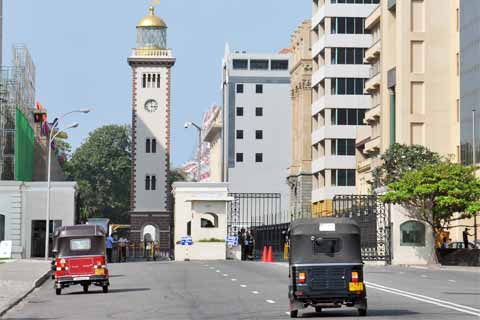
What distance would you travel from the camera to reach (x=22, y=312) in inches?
1107

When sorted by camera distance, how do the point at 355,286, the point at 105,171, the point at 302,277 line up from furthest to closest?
the point at 105,171
the point at 302,277
the point at 355,286

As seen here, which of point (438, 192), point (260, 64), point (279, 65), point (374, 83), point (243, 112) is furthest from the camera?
point (260, 64)

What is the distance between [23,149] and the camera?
8300 cm

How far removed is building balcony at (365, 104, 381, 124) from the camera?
92.2 meters

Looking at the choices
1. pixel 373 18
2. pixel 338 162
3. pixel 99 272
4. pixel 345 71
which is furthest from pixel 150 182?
pixel 99 272

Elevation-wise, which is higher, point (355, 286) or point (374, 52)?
point (374, 52)

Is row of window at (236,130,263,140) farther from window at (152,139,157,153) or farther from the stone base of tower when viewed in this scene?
the stone base of tower

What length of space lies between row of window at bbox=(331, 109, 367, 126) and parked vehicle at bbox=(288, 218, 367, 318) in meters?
81.4

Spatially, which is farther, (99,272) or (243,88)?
(243,88)

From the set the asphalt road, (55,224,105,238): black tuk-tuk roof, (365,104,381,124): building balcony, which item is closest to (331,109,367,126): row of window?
(365,104,381,124): building balcony

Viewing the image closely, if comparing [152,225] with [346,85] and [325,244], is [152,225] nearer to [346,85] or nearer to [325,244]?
[346,85]

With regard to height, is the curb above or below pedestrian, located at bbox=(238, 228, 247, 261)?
below

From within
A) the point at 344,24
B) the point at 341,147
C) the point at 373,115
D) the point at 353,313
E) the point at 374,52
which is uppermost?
the point at 344,24

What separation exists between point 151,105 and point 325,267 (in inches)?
4164
